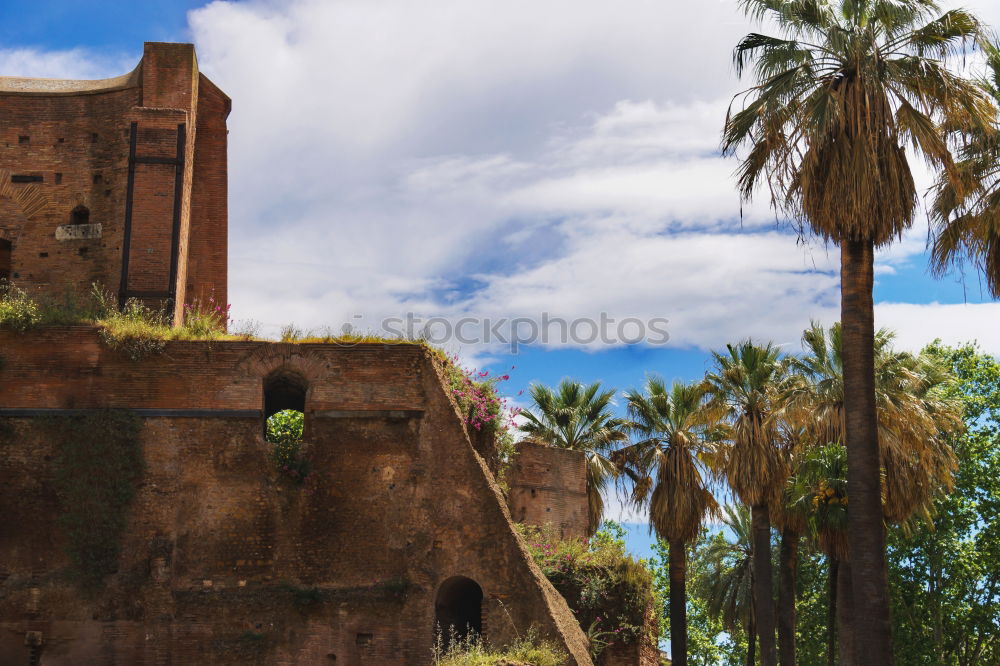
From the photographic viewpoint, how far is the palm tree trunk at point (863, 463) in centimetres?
1378

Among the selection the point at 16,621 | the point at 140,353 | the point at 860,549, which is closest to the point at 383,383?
the point at 140,353

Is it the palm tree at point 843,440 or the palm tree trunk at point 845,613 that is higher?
the palm tree at point 843,440

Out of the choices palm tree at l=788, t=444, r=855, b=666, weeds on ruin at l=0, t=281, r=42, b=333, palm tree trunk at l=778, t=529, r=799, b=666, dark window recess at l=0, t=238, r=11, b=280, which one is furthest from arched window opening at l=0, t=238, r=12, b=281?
palm tree trunk at l=778, t=529, r=799, b=666

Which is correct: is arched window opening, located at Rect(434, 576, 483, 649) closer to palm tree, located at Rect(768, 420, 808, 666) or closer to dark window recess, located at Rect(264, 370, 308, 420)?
dark window recess, located at Rect(264, 370, 308, 420)

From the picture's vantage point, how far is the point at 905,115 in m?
15.1

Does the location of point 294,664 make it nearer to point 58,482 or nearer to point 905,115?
point 58,482

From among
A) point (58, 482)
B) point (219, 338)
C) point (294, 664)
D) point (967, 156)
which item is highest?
point (967, 156)

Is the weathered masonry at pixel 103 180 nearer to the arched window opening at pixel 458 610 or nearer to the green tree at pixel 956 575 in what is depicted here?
the arched window opening at pixel 458 610

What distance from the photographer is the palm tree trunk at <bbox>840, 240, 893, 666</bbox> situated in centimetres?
1378

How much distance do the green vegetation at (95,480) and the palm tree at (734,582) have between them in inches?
836

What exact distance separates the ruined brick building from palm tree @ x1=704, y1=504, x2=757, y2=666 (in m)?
17.9

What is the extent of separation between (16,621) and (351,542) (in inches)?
208

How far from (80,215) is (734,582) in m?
23.2

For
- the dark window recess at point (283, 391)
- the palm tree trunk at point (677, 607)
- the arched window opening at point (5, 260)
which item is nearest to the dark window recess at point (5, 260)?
the arched window opening at point (5, 260)
